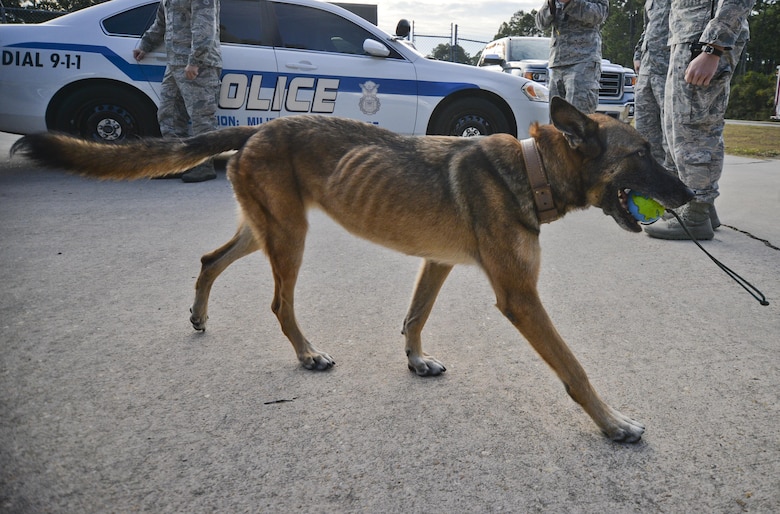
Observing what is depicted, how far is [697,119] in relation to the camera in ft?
14.9

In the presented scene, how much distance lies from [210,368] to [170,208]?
354cm

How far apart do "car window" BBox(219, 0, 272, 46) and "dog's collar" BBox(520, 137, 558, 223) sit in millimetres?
5677

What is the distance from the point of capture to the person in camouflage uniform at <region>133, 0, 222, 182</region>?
20.7ft

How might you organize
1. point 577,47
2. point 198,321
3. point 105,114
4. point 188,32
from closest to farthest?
1. point 198,321
2. point 577,47
3. point 188,32
4. point 105,114

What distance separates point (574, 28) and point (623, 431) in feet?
16.4

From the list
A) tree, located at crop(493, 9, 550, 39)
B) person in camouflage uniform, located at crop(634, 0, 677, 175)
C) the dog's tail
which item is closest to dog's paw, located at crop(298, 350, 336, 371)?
the dog's tail

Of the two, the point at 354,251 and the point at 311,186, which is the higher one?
the point at 311,186

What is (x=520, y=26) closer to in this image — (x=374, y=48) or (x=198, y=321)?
(x=374, y=48)

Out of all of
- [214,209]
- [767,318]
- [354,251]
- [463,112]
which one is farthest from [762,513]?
[463,112]

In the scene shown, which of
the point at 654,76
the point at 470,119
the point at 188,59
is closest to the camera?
the point at 654,76

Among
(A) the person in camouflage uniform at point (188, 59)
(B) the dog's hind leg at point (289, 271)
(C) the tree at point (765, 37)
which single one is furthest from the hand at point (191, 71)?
(C) the tree at point (765, 37)

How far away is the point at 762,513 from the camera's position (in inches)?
70.3

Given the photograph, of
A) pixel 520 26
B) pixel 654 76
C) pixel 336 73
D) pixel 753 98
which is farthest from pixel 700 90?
pixel 520 26

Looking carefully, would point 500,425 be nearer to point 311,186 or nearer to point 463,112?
point 311,186
